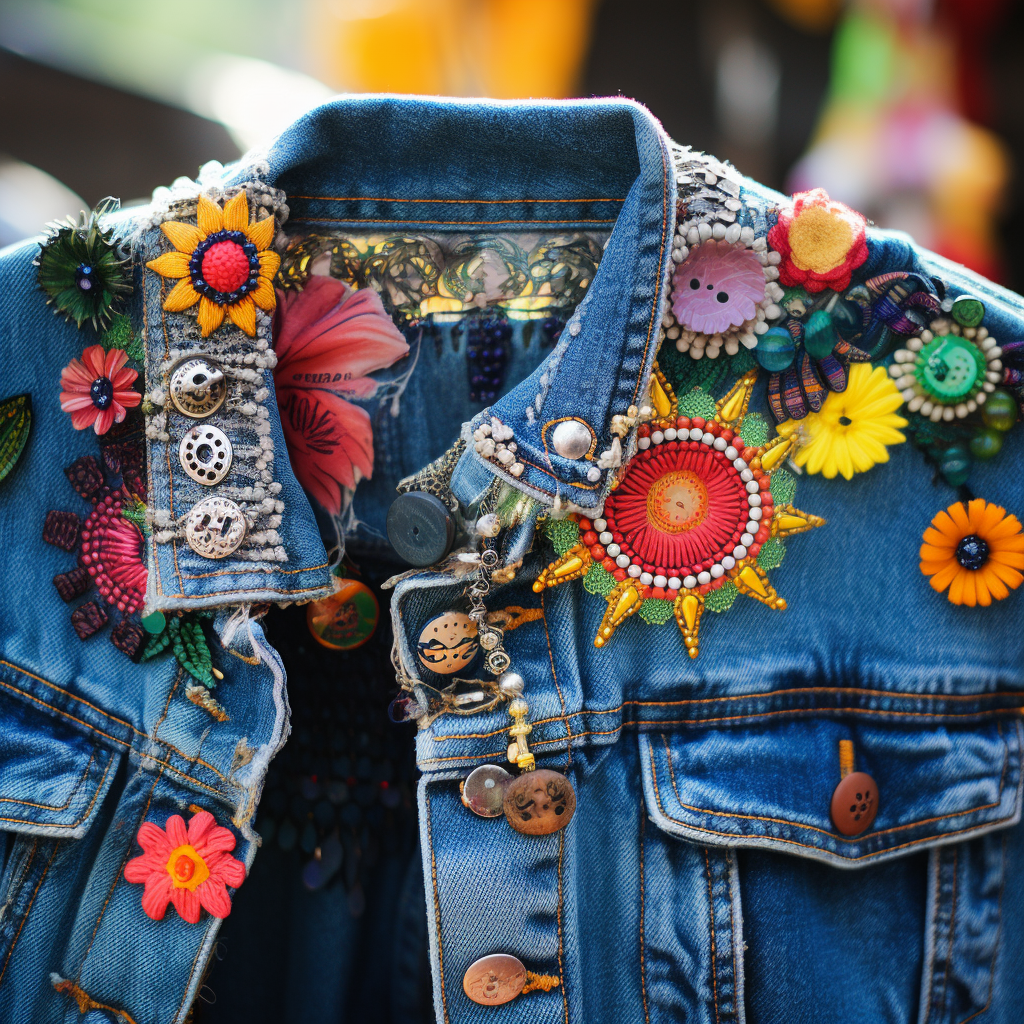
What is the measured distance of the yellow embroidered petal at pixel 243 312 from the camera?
0.49 metres

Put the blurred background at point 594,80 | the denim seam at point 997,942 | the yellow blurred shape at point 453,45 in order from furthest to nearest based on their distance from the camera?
1. the yellow blurred shape at point 453,45
2. the blurred background at point 594,80
3. the denim seam at point 997,942

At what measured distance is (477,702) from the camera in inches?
→ 20.2

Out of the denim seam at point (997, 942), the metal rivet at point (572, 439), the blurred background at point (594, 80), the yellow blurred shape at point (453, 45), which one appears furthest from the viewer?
the yellow blurred shape at point (453, 45)

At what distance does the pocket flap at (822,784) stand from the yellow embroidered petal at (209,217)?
439 millimetres

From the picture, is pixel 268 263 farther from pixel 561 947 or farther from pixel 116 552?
pixel 561 947

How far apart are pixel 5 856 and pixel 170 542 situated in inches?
10.0

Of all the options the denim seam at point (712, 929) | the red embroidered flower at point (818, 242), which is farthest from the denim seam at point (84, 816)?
the red embroidered flower at point (818, 242)

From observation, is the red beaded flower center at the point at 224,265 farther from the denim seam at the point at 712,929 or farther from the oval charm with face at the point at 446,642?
the denim seam at the point at 712,929

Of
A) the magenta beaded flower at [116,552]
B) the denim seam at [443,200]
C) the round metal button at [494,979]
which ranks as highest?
the denim seam at [443,200]

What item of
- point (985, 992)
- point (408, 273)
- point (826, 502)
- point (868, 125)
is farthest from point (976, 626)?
point (868, 125)

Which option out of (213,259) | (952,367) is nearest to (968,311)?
(952,367)

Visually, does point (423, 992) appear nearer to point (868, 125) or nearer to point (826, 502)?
point (826, 502)

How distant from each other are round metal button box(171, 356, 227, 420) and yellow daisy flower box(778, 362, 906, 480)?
37 centimetres

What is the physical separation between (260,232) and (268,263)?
2cm
